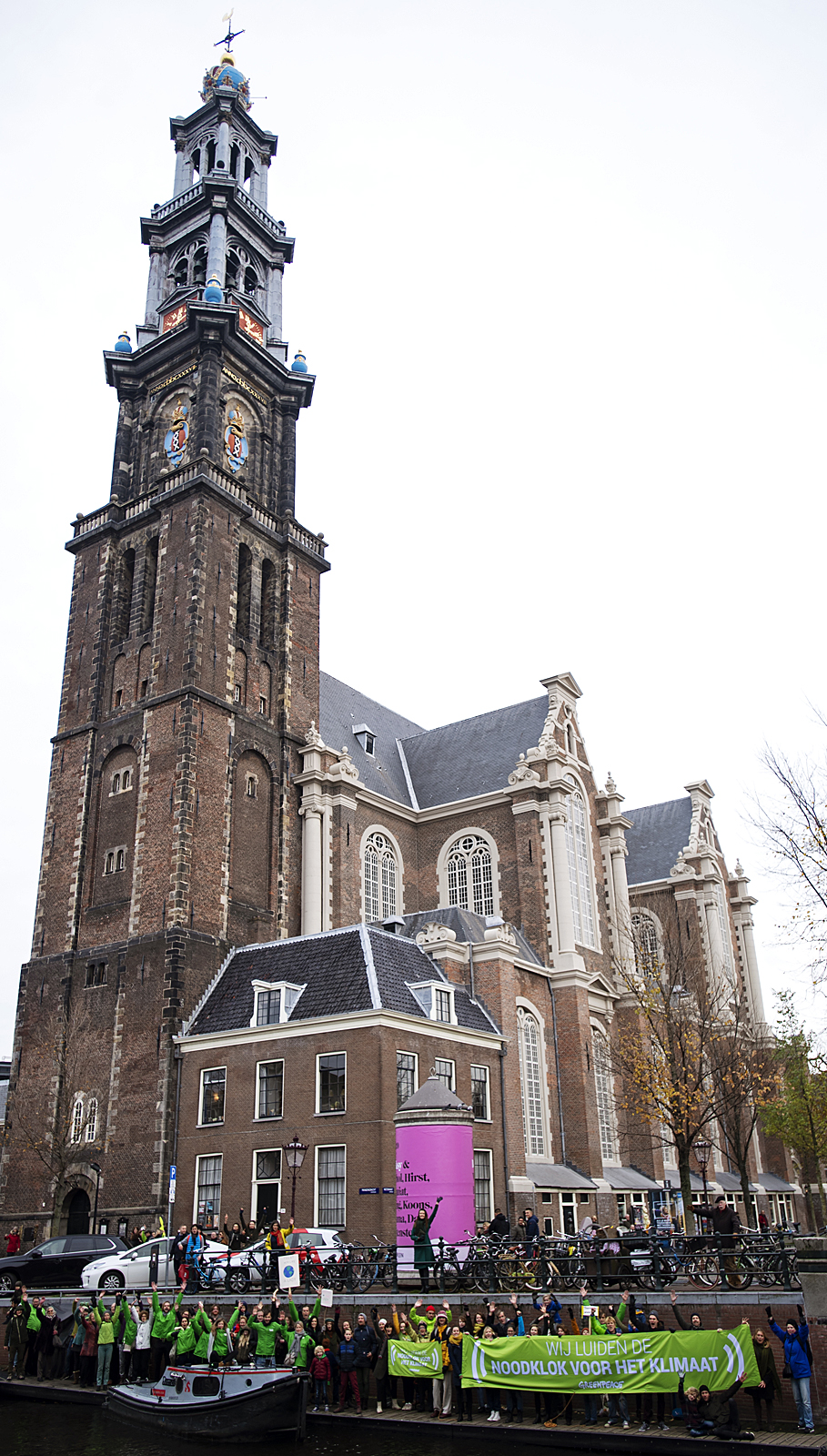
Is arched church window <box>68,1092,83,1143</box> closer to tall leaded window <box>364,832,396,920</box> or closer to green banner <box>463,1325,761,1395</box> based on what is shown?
tall leaded window <box>364,832,396,920</box>

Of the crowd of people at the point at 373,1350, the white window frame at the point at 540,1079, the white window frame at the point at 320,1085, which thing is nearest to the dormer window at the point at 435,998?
the white window frame at the point at 320,1085

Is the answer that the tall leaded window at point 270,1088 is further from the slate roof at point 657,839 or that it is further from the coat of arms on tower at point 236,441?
the slate roof at point 657,839

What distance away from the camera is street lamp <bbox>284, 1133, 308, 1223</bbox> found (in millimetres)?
28047

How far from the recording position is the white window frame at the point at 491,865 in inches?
1853

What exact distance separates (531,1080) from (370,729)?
2008 centimetres

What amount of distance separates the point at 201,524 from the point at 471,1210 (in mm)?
28431

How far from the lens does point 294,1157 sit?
93.4 ft

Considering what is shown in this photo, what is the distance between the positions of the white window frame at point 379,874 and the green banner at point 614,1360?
26.7 meters

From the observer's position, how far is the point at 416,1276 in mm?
21891

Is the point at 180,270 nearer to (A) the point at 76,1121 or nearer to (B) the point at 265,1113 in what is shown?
(A) the point at 76,1121

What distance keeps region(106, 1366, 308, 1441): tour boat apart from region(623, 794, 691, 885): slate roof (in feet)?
146

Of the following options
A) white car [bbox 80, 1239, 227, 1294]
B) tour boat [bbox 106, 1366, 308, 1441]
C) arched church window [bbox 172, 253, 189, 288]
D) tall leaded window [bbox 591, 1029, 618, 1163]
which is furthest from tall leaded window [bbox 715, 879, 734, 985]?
tour boat [bbox 106, 1366, 308, 1441]

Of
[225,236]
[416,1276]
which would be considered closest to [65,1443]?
[416,1276]

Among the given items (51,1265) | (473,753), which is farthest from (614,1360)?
(473,753)
